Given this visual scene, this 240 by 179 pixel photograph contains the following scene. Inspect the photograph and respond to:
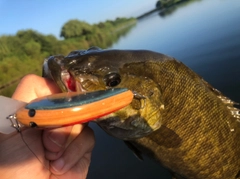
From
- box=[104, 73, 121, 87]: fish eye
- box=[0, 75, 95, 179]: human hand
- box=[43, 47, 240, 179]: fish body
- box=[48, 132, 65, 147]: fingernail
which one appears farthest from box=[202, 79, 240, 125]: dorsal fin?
box=[48, 132, 65, 147]: fingernail

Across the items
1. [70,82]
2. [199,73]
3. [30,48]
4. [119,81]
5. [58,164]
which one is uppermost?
[70,82]

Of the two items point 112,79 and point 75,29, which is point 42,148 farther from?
point 75,29

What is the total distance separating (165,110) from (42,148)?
3.12ft

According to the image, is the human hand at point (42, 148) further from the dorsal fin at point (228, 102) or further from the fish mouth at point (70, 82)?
the dorsal fin at point (228, 102)

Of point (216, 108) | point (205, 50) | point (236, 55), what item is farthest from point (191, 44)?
point (216, 108)

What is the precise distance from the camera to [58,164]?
177 centimetres

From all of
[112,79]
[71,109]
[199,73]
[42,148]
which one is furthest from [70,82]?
[199,73]

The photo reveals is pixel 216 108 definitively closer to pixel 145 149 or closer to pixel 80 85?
pixel 145 149

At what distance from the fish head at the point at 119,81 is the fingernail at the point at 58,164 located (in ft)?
1.23

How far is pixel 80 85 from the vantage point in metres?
1.73

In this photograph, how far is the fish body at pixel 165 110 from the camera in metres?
1.81

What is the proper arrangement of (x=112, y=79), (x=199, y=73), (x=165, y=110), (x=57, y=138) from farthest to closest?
1. (x=199, y=73)
2. (x=165, y=110)
3. (x=112, y=79)
4. (x=57, y=138)

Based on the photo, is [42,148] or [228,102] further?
[228,102]

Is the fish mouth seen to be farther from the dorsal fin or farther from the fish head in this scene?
the dorsal fin
